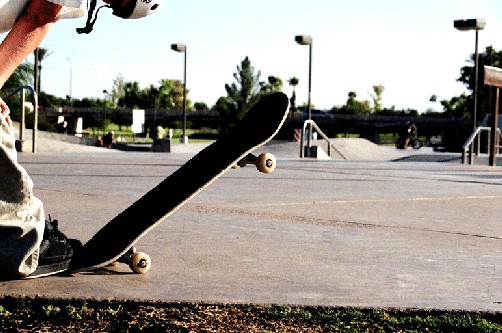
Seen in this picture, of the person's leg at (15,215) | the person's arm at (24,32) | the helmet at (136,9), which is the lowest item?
the person's leg at (15,215)

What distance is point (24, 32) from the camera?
3256 mm

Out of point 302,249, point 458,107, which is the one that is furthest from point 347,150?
point 458,107

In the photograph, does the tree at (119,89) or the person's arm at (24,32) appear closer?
the person's arm at (24,32)

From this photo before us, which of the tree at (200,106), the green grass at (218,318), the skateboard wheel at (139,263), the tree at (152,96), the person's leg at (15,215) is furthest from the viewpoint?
the tree at (200,106)

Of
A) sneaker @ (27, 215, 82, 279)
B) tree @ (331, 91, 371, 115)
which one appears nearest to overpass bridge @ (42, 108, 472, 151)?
tree @ (331, 91, 371, 115)

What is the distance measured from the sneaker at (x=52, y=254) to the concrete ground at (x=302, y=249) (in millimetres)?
53

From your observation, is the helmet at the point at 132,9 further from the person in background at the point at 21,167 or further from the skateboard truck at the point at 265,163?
the skateboard truck at the point at 265,163

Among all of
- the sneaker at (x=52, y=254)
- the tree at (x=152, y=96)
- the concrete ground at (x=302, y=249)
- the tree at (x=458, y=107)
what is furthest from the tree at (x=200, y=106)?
the sneaker at (x=52, y=254)

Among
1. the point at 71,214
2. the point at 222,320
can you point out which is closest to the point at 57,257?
the point at 222,320

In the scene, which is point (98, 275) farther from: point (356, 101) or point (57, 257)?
point (356, 101)

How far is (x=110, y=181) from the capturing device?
1055 cm

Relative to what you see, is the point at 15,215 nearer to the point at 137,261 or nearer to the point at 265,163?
the point at 137,261

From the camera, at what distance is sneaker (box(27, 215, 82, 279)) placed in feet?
10.9

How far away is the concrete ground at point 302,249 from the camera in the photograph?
324 cm
